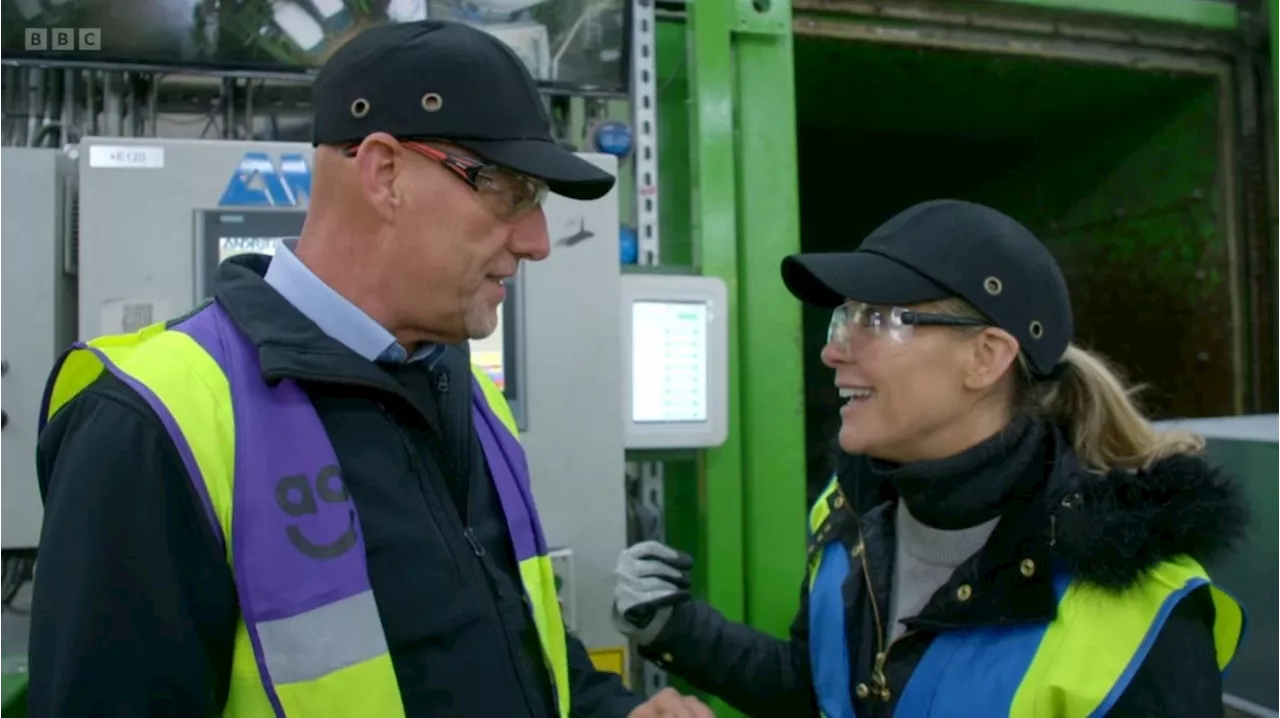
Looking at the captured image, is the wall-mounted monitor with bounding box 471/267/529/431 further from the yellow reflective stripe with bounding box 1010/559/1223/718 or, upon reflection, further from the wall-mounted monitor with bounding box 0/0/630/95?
the yellow reflective stripe with bounding box 1010/559/1223/718

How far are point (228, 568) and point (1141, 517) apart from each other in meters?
0.87

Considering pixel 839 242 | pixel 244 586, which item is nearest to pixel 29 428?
pixel 244 586

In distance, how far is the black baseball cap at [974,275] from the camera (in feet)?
3.25

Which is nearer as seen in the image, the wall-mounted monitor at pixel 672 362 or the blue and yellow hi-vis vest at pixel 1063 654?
the blue and yellow hi-vis vest at pixel 1063 654

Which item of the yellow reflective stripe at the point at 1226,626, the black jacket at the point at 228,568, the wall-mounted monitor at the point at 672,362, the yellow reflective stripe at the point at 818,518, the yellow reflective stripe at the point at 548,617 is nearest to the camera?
the black jacket at the point at 228,568

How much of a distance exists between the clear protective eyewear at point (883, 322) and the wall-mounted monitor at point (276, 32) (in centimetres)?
65

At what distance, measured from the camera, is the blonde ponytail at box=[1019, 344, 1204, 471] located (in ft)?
3.32

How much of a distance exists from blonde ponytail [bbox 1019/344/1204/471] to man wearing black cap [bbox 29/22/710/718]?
65 cm

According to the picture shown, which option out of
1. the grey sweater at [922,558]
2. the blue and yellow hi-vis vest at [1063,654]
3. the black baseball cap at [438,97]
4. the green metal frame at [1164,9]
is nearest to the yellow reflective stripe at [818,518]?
the grey sweater at [922,558]

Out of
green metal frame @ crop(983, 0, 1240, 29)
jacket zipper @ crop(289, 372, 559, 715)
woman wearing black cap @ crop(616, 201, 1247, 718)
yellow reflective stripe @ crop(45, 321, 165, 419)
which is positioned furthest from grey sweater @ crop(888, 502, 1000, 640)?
green metal frame @ crop(983, 0, 1240, 29)

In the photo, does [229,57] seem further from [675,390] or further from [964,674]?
[964,674]

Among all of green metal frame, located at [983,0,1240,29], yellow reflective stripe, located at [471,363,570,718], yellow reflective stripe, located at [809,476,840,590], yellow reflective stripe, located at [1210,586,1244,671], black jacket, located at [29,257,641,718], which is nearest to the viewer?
black jacket, located at [29,257,641,718]

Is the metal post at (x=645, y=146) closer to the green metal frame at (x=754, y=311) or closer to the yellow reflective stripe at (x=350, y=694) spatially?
the green metal frame at (x=754, y=311)

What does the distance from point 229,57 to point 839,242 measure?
252 centimetres
